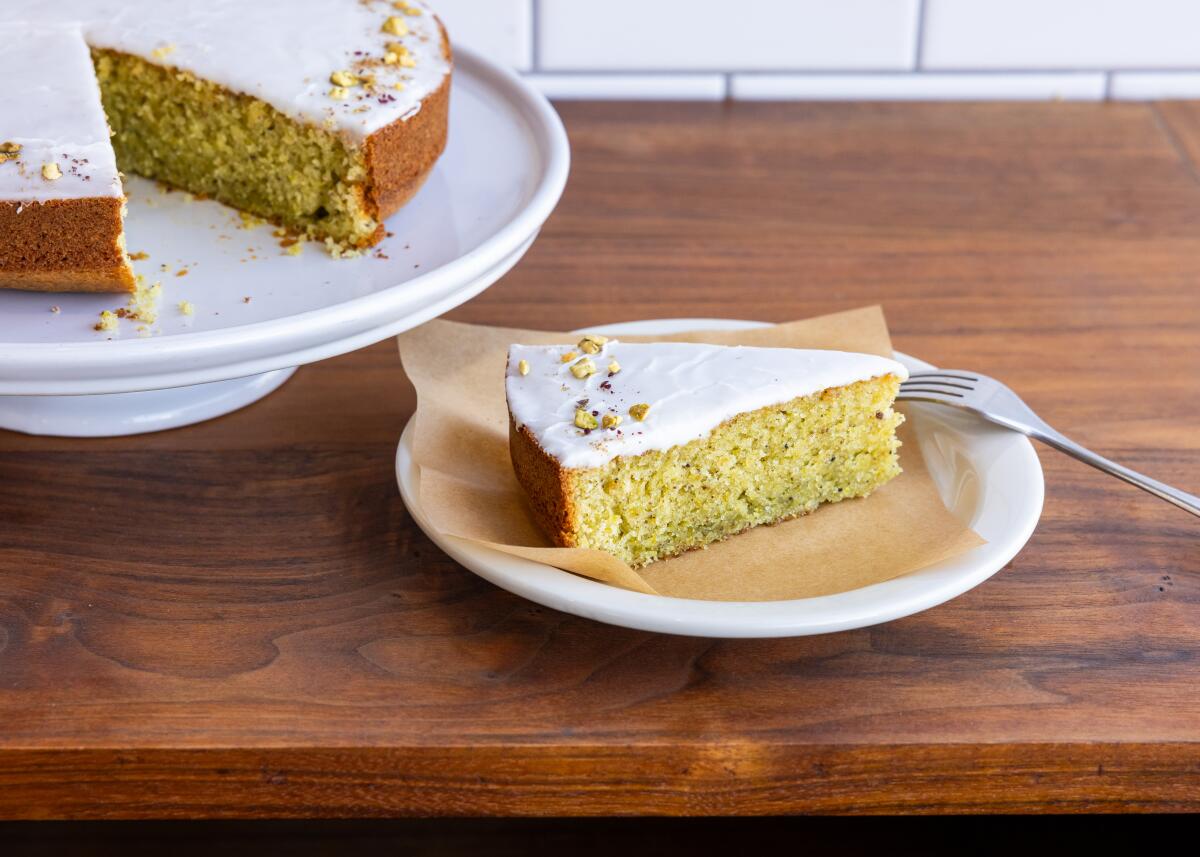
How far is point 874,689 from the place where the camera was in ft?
3.47

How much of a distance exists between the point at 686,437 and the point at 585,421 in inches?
3.3

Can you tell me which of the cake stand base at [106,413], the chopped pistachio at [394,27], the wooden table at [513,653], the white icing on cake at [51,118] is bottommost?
the wooden table at [513,653]

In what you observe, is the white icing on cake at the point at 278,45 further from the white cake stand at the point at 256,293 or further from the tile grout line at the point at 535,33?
the tile grout line at the point at 535,33

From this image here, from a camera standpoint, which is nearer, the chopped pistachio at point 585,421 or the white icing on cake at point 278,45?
the chopped pistachio at point 585,421

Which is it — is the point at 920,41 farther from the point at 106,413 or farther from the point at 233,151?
the point at 106,413

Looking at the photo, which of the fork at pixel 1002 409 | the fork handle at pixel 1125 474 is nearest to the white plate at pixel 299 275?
the fork at pixel 1002 409

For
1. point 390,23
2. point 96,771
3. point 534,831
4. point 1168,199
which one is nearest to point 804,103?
point 1168,199

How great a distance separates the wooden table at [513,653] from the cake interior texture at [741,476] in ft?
0.30

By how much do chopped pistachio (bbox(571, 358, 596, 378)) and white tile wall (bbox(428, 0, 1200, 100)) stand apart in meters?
1.10

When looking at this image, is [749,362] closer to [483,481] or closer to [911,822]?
[483,481]

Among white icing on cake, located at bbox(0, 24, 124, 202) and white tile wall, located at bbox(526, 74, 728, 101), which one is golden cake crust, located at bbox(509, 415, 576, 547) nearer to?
white icing on cake, located at bbox(0, 24, 124, 202)

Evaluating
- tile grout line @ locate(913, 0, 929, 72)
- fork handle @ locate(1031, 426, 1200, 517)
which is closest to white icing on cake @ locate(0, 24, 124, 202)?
fork handle @ locate(1031, 426, 1200, 517)

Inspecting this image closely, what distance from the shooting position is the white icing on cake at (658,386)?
1.10m

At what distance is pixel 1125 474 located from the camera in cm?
119
